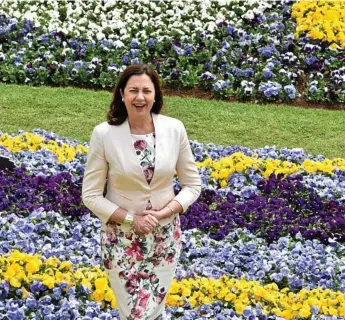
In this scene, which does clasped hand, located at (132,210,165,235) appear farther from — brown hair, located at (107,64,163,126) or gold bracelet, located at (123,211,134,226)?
brown hair, located at (107,64,163,126)

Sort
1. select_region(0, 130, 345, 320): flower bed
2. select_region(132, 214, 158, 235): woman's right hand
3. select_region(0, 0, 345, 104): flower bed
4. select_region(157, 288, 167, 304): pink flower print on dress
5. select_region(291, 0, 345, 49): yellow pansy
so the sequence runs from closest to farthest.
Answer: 1. select_region(132, 214, 158, 235): woman's right hand
2. select_region(157, 288, 167, 304): pink flower print on dress
3. select_region(0, 130, 345, 320): flower bed
4. select_region(0, 0, 345, 104): flower bed
5. select_region(291, 0, 345, 49): yellow pansy

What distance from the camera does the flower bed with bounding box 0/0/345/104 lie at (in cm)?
1019

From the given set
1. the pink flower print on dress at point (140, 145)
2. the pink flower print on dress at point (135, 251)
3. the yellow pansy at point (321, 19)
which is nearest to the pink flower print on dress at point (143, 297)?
the pink flower print on dress at point (135, 251)

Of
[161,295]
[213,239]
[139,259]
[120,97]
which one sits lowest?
[213,239]

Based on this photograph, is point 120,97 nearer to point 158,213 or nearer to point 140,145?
point 140,145

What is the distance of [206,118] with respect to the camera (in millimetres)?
9297

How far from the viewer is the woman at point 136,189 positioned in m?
3.91

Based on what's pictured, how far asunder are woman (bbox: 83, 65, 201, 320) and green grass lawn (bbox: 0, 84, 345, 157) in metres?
4.67

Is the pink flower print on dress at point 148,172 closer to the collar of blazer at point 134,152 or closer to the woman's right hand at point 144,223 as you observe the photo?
the collar of blazer at point 134,152

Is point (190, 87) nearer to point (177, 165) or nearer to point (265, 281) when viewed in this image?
point (265, 281)

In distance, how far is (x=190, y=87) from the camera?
10.2 m

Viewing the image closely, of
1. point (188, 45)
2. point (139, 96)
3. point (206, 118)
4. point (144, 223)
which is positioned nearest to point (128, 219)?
point (144, 223)

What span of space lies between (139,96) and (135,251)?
25.7 inches

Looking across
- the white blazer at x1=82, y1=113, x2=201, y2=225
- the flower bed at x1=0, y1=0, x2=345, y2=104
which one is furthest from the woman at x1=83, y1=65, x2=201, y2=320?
the flower bed at x1=0, y1=0, x2=345, y2=104
